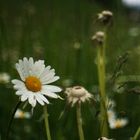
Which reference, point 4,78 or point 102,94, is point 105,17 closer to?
point 102,94

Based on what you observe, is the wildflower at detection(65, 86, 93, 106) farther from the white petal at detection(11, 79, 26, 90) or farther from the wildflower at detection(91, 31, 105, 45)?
the wildflower at detection(91, 31, 105, 45)

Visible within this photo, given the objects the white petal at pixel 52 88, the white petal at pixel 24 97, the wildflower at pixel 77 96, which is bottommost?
the wildflower at pixel 77 96

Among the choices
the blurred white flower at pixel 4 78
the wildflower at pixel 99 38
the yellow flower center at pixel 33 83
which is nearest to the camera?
the yellow flower center at pixel 33 83

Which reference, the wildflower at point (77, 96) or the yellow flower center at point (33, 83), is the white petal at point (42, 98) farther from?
the wildflower at point (77, 96)

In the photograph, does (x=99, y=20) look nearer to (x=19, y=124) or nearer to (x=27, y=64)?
(x=27, y=64)

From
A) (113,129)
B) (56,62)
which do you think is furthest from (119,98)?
(56,62)

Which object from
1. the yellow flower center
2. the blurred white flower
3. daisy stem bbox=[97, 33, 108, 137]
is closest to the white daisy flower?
the yellow flower center

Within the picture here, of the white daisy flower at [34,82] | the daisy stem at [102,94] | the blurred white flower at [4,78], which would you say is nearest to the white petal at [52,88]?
the white daisy flower at [34,82]

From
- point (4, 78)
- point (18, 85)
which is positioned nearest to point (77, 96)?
point (18, 85)
